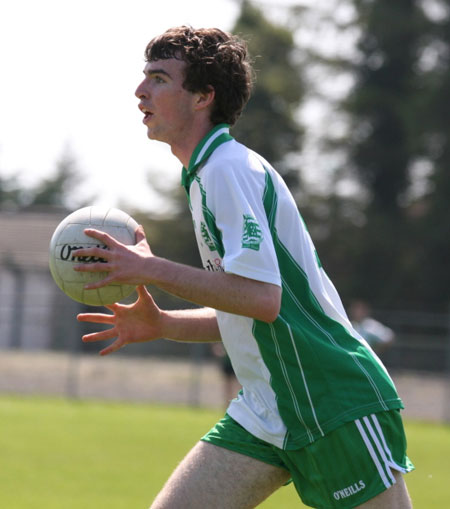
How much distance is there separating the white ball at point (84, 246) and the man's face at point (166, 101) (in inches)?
15.5

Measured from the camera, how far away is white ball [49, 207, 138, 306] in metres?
3.98

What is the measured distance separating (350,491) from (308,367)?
51 cm

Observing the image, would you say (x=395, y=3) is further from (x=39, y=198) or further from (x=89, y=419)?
(x=39, y=198)

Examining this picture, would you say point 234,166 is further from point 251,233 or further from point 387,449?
point 387,449

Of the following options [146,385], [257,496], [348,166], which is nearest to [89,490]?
[257,496]

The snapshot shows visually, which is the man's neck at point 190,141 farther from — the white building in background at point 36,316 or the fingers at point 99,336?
the white building in background at point 36,316

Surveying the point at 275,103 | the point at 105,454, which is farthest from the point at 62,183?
the point at 105,454

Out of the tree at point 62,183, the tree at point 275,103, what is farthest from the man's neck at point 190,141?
the tree at point 62,183

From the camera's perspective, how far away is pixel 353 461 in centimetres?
390

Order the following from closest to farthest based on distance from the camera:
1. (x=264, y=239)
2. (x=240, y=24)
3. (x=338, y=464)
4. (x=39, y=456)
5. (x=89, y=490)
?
(x=264, y=239)
(x=338, y=464)
(x=89, y=490)
(x=39, y=456)
(x=240, y=24)

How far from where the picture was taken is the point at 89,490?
910 centimetres

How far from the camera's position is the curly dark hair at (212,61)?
13.5 ft

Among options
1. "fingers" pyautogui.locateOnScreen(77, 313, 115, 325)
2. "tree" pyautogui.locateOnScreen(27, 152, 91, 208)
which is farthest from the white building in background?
"tree" pyautogui.locateOnScreen(27, 152, 91, 208)

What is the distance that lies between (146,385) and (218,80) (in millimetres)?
17205
